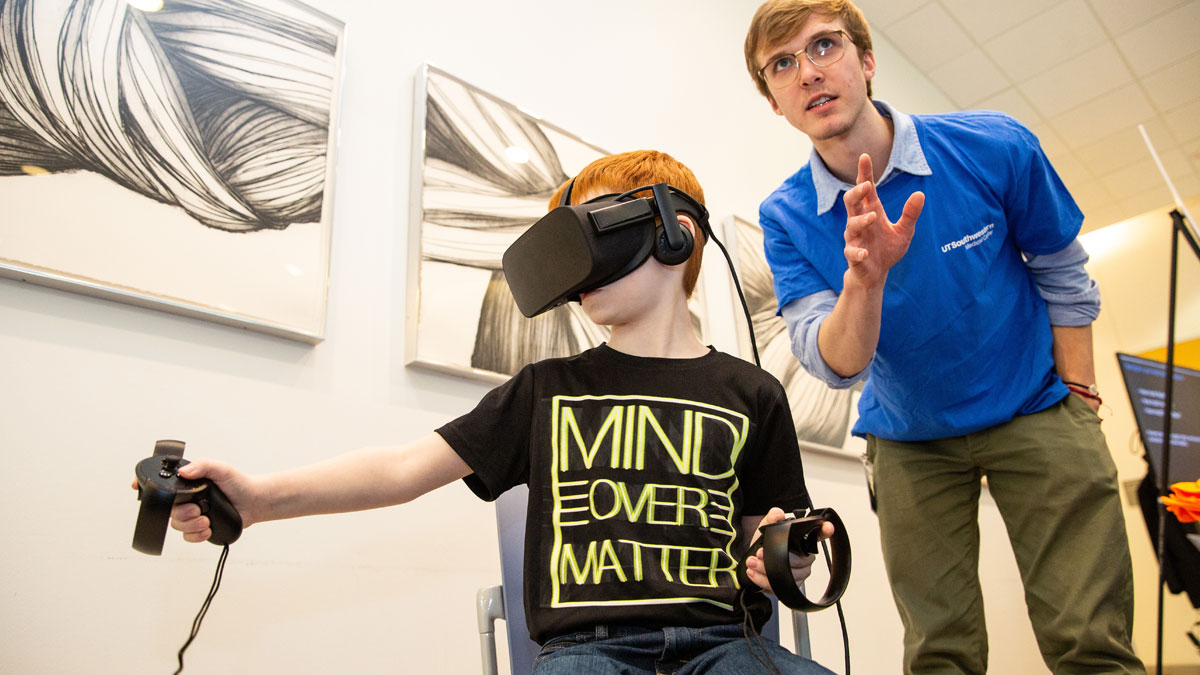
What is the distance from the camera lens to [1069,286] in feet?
4.35

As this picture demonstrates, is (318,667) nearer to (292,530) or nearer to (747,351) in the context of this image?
(292,530)

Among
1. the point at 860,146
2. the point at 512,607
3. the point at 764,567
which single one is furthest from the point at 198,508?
the point at 860,146

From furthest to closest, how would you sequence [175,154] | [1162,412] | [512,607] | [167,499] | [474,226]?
[1162,412] → [474,226] → [175,154] → [512,607] → [167,499]

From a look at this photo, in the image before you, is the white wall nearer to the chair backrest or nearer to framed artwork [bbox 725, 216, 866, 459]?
the chair backrest

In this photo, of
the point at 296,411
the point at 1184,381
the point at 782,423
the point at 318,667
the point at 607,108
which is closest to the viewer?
the point at 782,423

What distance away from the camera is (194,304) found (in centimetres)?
127

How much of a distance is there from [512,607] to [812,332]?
2.00ft

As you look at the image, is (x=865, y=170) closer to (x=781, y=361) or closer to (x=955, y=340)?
(x=955, y=340)

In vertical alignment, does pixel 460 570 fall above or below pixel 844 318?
below

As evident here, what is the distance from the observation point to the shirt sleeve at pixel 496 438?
3.10 feet

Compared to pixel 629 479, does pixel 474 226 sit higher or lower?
higher

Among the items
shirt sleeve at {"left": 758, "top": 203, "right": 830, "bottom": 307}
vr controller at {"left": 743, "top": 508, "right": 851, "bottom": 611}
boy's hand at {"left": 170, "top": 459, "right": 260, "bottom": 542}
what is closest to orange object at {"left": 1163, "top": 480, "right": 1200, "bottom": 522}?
shirt sleeve at {"left": 758, "top": 203, "right": 830, "bottom": 307}

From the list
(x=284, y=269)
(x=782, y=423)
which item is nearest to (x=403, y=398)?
(x=284, y=269)

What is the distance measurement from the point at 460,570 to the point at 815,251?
865 mm
